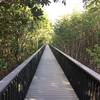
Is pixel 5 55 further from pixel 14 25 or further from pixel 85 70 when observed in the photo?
pixel 85 70

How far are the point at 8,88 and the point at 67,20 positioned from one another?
52140mm

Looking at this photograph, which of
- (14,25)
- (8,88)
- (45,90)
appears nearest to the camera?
(8,88)

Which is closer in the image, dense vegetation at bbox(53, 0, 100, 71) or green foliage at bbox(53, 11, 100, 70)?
dense vegetation at bbox(53, 0, 100, 71)

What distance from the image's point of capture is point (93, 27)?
1510 inches

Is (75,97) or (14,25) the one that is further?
(14,25)

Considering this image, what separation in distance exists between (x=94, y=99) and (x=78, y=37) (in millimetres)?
40087

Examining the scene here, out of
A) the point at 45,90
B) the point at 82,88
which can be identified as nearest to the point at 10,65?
the point at 45,90

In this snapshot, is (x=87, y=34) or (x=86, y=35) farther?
(x=86, y=35)

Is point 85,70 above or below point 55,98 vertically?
above

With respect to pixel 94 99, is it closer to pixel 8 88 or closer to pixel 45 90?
pixel 8 88

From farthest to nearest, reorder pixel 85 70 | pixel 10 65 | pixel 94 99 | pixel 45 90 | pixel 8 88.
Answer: pixel 10 65, pixel 45 90, pixel 85 70, pixel 94 99, pixel 8 88

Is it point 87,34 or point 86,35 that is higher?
point 87,34

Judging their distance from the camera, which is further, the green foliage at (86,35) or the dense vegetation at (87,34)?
the green foliage at (86,35)

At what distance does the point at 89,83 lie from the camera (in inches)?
325
